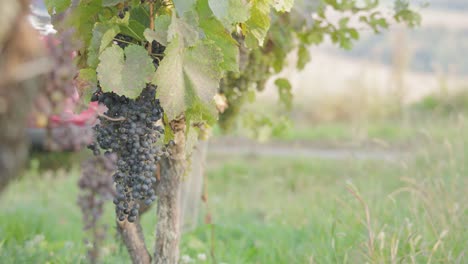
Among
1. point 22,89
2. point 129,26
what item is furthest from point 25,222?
point 22,89

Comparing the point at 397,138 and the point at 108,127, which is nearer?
the point at 108,127

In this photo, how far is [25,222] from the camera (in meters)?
4.31

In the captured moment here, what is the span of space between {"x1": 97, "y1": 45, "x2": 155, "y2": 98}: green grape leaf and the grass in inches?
31.4

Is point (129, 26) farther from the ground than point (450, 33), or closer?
closer

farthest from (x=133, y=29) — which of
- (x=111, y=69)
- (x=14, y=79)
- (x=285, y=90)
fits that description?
(x=285, y=90)

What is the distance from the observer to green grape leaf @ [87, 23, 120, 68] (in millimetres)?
2098

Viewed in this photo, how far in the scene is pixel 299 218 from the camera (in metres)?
4.64

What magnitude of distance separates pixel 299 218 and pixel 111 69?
2.81 meters

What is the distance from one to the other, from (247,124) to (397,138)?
6060 mm

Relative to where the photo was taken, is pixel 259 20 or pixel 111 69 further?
pixel 259 20

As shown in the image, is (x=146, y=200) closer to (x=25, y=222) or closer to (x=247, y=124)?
(x=247, y=124)

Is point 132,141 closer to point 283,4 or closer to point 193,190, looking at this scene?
point 283,4

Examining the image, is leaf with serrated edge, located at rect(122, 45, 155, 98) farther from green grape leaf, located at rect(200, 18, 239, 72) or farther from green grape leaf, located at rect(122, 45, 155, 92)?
green grape leaf, located at rect(200, 18, 239, 72)

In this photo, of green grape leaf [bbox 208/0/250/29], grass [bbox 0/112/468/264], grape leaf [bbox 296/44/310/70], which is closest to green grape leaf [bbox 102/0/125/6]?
green grape leaf [bbox 208/0/250/29]
